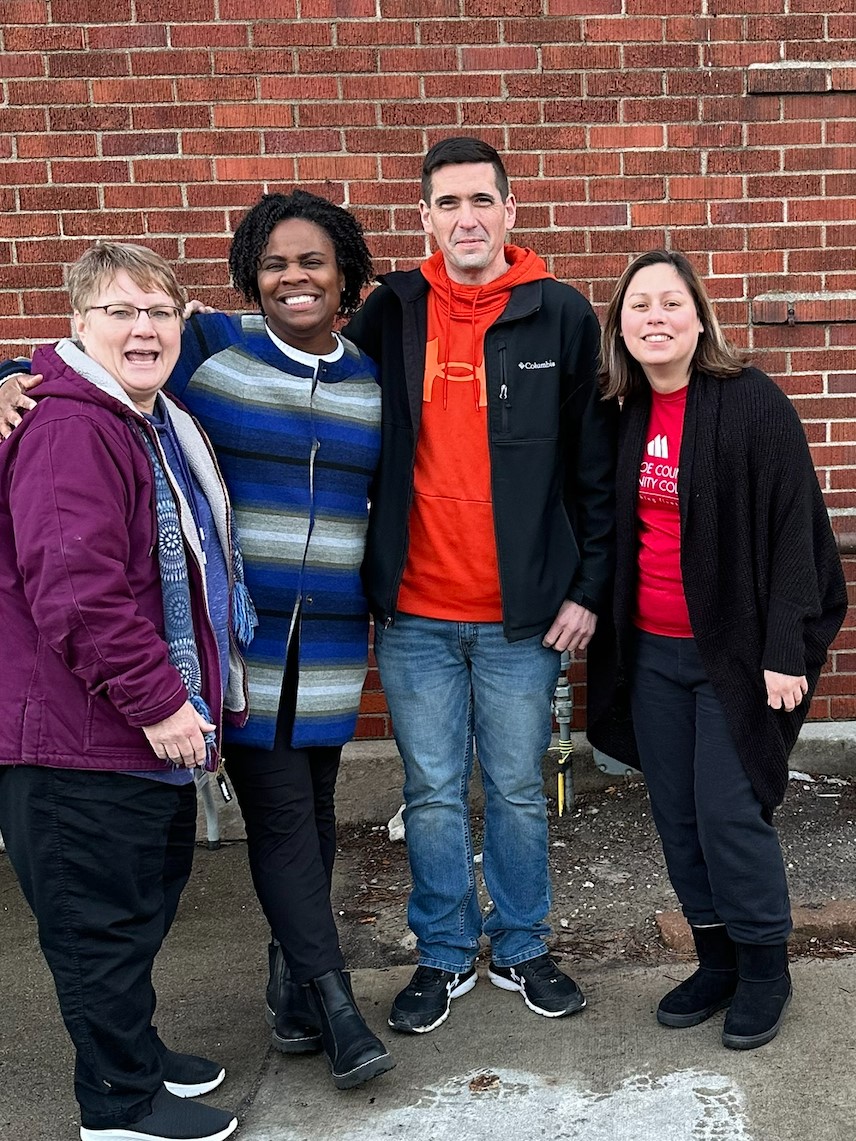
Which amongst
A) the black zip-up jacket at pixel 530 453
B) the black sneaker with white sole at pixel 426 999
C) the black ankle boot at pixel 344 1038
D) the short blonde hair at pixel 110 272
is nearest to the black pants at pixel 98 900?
the black ankle boot at pixel 344 1038

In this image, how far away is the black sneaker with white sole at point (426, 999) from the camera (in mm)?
3045

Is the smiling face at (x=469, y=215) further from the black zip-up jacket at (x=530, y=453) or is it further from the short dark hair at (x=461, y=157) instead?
the black zip-up jacket at (x=530, y=453)

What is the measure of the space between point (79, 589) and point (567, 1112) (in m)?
1.58

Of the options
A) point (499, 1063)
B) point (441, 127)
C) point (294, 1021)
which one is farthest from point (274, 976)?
point (441, 127)

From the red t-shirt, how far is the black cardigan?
0.06 meters

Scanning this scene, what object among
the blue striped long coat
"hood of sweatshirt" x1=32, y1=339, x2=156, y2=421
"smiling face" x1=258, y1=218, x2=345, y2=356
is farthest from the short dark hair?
"hood of sweatshirt" x1=32, y1=339, x2=156, y2=421

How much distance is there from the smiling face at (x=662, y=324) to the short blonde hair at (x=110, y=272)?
1073mm

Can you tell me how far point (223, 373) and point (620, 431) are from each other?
99 cm

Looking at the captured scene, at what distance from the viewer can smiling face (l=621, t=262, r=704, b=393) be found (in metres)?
2.77

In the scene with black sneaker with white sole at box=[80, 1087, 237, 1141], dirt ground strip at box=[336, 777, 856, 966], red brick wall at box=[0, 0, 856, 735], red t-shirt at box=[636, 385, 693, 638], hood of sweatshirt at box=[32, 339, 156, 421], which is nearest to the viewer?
hood of sweatshirt at box=[32, 339, 156, 421]

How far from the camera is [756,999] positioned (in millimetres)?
2881

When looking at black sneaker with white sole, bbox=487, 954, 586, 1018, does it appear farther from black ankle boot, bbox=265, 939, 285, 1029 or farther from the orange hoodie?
the orange hoodie

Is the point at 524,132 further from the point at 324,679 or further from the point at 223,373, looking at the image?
the point at 324,679

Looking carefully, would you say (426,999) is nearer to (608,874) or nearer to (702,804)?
(702,804)
